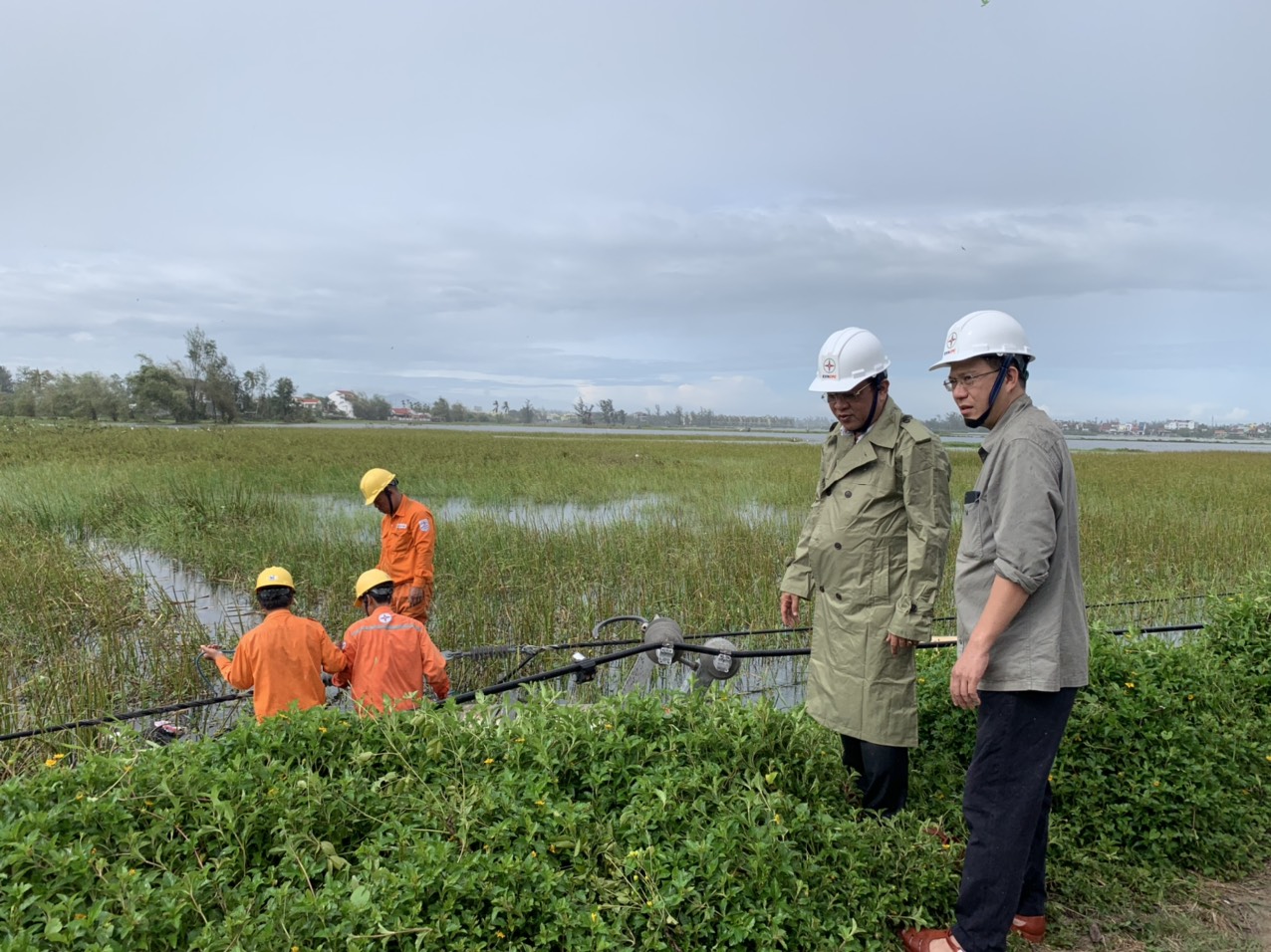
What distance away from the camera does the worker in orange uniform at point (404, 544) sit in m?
5.12

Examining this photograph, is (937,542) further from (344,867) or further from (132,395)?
(132,395)

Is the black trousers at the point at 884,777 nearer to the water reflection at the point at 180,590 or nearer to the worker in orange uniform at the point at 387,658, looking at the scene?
the worker in orange uniform at the point at 387,658

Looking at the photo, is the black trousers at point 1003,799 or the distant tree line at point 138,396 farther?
the distant tree line at point 138,396

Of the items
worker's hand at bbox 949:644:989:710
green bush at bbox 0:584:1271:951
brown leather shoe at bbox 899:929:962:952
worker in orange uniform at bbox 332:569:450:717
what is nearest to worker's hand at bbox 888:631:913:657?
worker's hand at bbox 949:644:989:710

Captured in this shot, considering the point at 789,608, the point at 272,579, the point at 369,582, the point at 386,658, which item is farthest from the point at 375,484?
the point at 789,608

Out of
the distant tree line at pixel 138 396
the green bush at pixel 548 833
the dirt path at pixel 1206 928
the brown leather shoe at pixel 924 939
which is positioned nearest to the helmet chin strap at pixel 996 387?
the green bush at pixel 548 833

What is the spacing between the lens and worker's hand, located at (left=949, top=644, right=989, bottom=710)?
2.06 metres

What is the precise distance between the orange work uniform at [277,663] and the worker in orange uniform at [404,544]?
1556 mm

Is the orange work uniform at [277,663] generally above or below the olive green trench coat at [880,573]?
below

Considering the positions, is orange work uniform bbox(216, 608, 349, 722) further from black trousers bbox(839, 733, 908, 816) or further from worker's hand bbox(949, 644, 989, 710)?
worker's hand bbox(949, 644, 989, 710)

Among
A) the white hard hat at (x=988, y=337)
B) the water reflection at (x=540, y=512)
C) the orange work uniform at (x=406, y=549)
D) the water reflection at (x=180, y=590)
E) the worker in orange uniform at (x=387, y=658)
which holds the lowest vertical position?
the water reflection at (x=180, y=590)

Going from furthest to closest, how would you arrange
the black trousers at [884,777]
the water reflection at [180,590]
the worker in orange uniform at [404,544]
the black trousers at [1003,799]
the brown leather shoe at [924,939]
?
the water reflection at [180,590], the worker in orange uniform at [404,544], the black trousers at [884,777], the brown leather shoe at [924,939], the black trousers at [1003,799]

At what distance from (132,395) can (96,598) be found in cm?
6749

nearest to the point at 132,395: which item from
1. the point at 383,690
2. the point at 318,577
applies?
the point at 318,577
